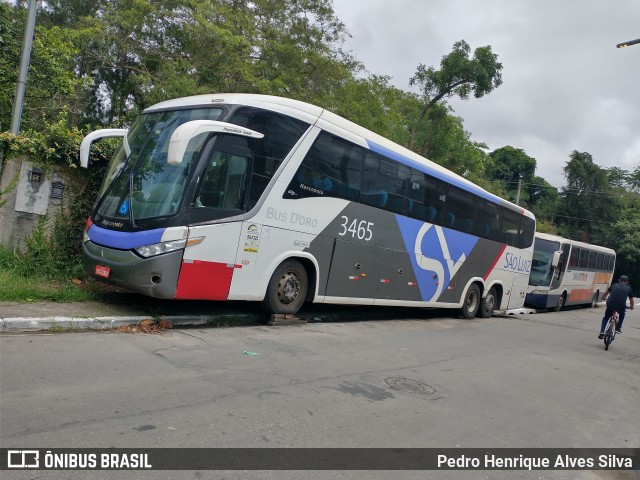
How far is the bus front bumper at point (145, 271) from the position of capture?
24.3ft

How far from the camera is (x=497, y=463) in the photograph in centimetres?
447

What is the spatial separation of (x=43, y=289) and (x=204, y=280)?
2.79 meters

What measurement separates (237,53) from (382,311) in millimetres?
9743

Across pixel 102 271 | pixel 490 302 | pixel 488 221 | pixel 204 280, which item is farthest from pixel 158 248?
pixel 490 302

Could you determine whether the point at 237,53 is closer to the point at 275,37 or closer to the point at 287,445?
the point at 275,37

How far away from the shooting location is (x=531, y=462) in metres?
4.60

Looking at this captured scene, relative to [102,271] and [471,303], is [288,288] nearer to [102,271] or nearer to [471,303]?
[102,271]

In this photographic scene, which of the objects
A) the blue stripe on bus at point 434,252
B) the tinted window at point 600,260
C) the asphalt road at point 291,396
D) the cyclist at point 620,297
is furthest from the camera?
the tinted window at point 600,260

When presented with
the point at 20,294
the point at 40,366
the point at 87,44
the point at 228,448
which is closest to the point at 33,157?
the point at 20,294

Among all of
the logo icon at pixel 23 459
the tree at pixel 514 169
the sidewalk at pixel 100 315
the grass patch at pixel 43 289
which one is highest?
the tree at pixel 514 169

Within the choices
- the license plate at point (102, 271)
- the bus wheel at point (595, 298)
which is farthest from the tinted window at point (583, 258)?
the license plate at point (102, 271)

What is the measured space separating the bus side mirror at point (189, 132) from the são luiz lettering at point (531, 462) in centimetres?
474

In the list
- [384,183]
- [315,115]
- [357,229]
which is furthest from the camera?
[384,183]

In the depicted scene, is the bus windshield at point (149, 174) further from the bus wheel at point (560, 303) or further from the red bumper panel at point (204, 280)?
the bus wheel at point (560, 303)
